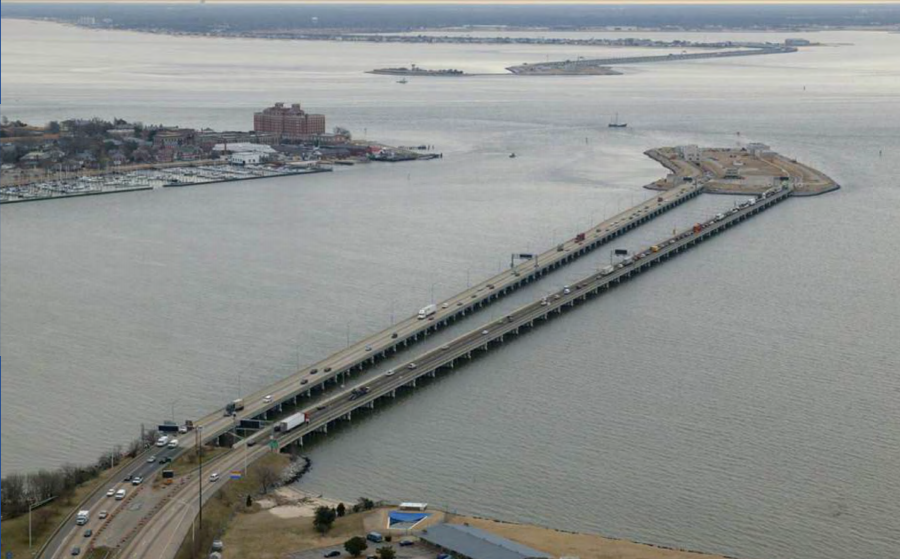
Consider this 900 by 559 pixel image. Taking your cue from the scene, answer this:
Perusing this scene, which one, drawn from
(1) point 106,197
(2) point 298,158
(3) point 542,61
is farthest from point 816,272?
(3) point 542,61

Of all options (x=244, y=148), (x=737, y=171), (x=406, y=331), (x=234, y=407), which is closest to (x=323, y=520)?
(x=234, y=407)

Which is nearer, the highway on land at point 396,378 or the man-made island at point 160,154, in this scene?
the highway on land at point 396,378

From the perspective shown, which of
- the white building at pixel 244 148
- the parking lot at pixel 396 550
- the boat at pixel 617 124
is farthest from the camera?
the boat at pixel 617 124

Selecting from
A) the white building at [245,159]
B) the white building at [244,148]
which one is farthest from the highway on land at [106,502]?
the white building at [244,148]

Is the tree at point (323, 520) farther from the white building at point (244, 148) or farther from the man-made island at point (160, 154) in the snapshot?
the white building at point (244, 148)

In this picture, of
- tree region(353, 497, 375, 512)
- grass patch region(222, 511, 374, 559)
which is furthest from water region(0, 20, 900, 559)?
grass patch region(222, 511, 374, 559)

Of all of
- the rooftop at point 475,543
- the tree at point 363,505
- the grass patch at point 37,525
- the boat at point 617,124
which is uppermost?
the boat at point 617,124

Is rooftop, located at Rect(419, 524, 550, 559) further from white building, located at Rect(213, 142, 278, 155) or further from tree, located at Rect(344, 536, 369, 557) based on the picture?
white building, located at Rect(213, 142, 278, 155)
